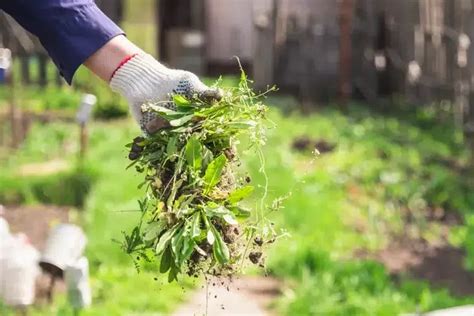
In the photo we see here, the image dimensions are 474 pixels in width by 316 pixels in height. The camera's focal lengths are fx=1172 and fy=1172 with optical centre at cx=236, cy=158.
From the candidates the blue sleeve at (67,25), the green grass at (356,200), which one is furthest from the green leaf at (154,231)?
the green grass at (356,200)

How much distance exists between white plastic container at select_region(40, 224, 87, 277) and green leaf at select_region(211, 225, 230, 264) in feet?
9.44

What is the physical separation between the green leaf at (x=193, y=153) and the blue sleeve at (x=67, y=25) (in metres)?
0.34

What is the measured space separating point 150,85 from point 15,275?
2698mm

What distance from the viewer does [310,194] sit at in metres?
7.86

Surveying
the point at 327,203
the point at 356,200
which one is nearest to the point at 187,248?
the point at 327,203

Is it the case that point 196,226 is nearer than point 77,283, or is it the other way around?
point 196,226

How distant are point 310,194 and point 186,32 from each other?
949 cm

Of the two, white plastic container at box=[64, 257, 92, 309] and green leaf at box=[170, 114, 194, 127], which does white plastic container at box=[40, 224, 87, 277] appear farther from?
green leaf at box=[170, 114, 194, 127]

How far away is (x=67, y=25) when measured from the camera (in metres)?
2.79

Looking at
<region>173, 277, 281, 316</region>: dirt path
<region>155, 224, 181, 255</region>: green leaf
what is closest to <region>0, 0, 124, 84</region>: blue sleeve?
<region>155, 224, 181, 255</region>: green leaf

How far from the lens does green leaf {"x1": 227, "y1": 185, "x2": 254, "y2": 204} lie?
9.14 ft

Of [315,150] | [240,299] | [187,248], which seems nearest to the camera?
[187,248]

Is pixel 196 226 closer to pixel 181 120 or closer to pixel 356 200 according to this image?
pixel 181 120

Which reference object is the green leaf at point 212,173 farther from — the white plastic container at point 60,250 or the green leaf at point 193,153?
the white plastic container at point 60,250
